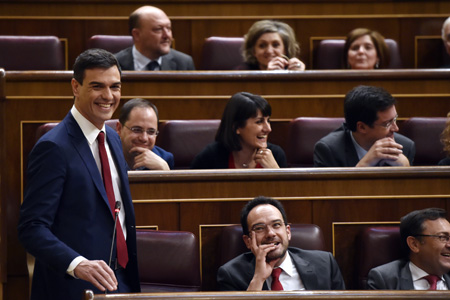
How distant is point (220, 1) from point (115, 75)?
0.84m

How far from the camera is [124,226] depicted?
0.72 m

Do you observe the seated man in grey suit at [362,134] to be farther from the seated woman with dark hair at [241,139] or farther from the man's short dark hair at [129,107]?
the man's short dark hair at [129,107]

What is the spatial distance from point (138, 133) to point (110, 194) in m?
0.36

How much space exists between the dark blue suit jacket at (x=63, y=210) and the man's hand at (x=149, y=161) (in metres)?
0.33

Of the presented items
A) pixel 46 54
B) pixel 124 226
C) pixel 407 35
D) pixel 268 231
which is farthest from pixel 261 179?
pixel 407 35

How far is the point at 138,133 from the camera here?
1053 millimetres

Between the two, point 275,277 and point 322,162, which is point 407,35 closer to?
point 322,162

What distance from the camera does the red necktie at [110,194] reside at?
0.70 meters

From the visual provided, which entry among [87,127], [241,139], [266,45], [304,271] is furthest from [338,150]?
[87,127]

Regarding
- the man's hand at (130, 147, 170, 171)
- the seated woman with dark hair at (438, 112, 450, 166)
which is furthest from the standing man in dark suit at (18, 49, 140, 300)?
the seated woman with dark hair at (438, 112, 450, 166)

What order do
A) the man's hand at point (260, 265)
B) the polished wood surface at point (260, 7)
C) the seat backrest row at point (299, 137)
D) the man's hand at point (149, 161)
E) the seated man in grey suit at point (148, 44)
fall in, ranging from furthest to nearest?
the polished wood surface at point (260, 7) < the seated man in grey suit at point (148, 44) < the seat backrest row at point (299, 137) < the man's hand at point (149, 161) < the man's hand at point (260, 265)

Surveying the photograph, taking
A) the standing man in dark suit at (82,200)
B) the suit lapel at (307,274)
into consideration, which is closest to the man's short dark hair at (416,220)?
the suit lapel at (307,274)

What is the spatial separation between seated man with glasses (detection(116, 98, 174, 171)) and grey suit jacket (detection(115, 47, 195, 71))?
0.28 metres

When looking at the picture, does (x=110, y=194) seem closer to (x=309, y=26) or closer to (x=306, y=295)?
(x=306, y=295)
